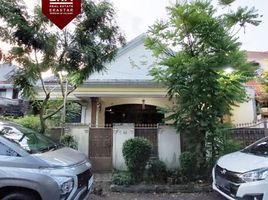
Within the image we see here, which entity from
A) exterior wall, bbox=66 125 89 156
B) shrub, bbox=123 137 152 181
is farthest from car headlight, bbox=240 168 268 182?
exterior wall, bbox=66 125 89 156

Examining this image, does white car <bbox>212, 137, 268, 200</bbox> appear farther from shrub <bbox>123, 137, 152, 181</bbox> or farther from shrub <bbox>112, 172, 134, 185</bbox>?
shrub <bbox>112, 172, 134, 185</bbox>

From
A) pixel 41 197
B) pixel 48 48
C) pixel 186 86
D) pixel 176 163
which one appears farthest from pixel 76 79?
pixel 41 197

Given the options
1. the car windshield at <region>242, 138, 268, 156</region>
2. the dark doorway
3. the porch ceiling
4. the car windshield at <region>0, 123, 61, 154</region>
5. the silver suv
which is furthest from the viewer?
the dark doorway

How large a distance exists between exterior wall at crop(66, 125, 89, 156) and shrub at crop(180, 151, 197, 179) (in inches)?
125

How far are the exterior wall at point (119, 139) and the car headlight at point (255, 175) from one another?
176 inches

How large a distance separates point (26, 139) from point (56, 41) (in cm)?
321

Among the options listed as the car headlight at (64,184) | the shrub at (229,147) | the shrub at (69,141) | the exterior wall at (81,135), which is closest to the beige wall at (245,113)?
the shrub at (229,147)

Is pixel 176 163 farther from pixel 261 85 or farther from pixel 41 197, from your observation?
pixel 261 85

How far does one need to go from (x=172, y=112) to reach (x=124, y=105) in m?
5.92

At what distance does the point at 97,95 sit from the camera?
467 inches

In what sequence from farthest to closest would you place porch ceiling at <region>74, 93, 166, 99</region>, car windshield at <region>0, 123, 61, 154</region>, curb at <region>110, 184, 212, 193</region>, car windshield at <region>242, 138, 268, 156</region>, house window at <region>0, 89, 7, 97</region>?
house window at <region>0, 89, 7, 97</region>, porch ceiling at <region>74, 93, 166, 99</region>, curb at <region>110, 184, 212, 193</region>, car windshield at <region>242, 138, 268, 156</region>, car windshield at <region>0, 123, 61, 154</region>

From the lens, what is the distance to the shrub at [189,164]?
7.65 meters

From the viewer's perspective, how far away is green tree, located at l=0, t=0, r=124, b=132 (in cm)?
717

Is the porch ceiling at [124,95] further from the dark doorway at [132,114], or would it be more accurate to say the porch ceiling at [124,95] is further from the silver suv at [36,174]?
the silver suv at [36,174]
